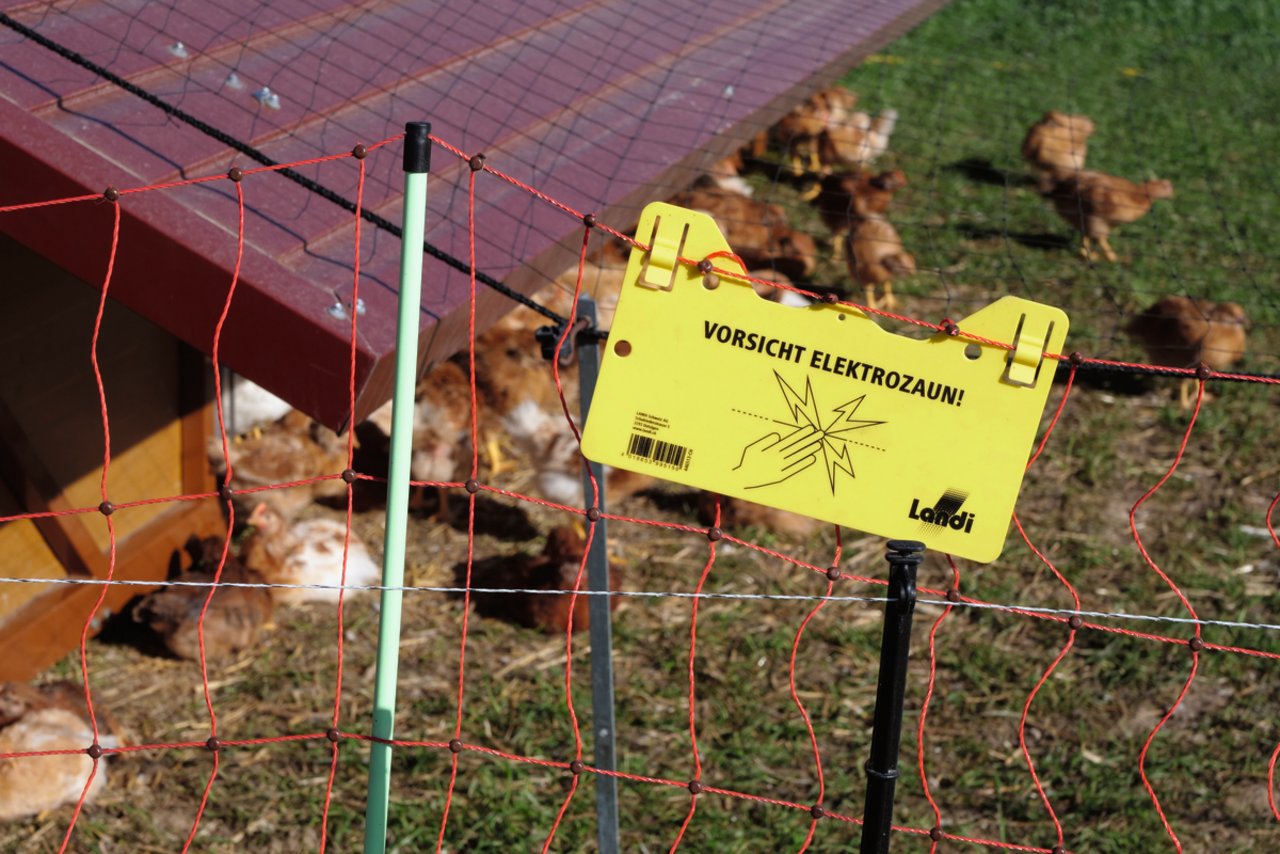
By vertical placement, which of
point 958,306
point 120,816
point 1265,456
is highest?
point 958,306

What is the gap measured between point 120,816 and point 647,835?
146 cm

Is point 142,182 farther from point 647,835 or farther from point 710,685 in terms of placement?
point 710,685

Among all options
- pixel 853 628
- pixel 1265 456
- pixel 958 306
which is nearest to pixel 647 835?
pixel 853 628

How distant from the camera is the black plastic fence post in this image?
1754mm

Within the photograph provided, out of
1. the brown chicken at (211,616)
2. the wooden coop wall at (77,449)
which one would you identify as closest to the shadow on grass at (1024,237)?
the wooden coop wall at (77,449)

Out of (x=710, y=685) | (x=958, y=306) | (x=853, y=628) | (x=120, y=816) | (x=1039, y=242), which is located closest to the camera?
(x=120, y=816)

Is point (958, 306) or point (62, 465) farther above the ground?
point (958, 306)

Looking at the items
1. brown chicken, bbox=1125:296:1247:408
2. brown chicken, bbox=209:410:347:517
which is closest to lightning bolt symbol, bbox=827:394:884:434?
brown chicken, bbox=209:410:347:517

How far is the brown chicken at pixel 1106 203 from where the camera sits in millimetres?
7020

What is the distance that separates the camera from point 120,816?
3.55 metres

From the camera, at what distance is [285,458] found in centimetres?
470

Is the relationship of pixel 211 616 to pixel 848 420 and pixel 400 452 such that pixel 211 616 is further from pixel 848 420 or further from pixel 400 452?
pixel 848 420

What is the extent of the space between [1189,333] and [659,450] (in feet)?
14.9

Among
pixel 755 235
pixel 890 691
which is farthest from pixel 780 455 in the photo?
pixel 755 235
